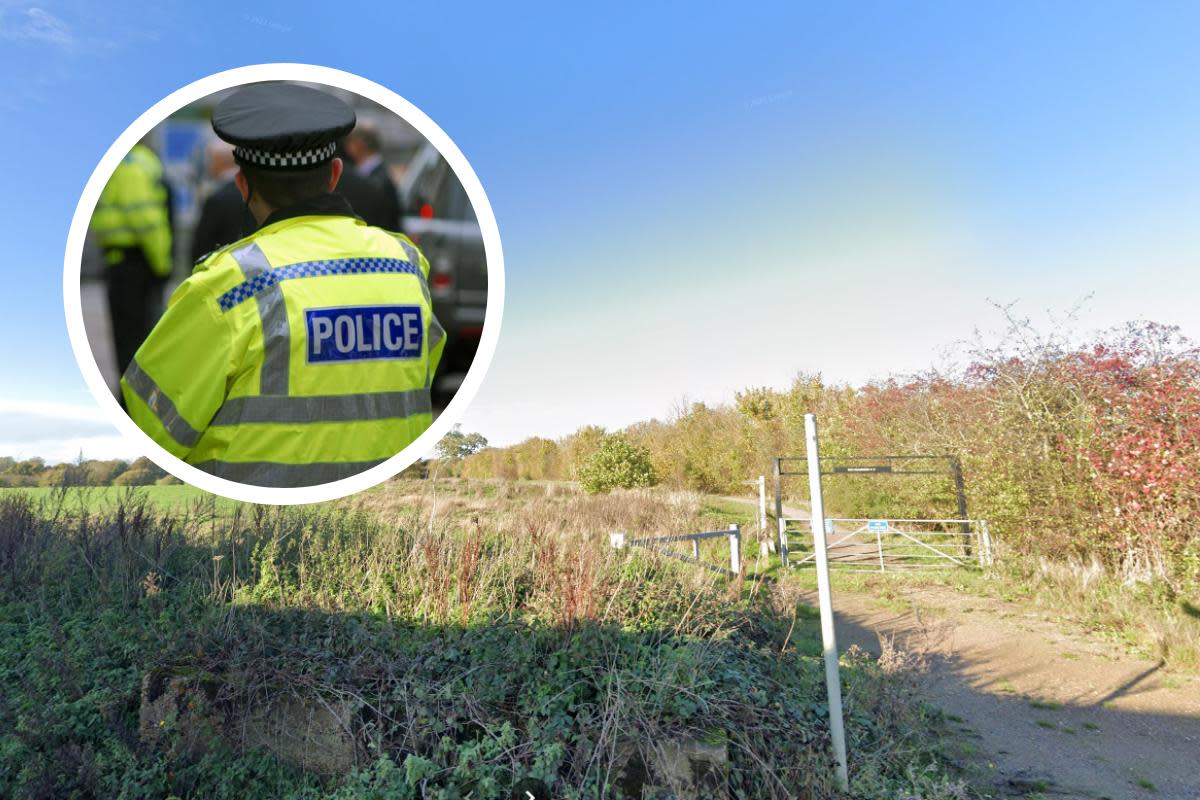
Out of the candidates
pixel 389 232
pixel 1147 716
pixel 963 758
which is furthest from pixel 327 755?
pixel 1147 716

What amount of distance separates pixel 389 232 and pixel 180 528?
205 inches

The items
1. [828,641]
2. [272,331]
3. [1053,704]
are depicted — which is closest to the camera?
[272,331]

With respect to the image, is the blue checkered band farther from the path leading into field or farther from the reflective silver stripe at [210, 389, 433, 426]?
the path leading into field

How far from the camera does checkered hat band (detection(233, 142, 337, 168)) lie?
204 cm

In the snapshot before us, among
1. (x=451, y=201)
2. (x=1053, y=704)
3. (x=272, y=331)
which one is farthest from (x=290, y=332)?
(x=1053, y=704)

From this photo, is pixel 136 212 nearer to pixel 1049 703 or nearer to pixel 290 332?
pixel 290 332

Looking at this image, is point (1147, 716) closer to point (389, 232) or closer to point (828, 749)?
point (828, 749)

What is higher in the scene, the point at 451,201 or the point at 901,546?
the point at 451,201

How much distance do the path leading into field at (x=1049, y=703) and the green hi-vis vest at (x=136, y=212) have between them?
5.08 meters

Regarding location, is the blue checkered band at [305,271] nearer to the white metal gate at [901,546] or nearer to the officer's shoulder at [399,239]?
the officer's shoulder at [399,239]

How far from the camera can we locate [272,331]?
188 cm

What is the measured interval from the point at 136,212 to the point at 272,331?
668 mm

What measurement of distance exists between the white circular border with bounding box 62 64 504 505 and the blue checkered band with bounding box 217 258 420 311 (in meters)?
0.49

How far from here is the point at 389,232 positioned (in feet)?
7.72
